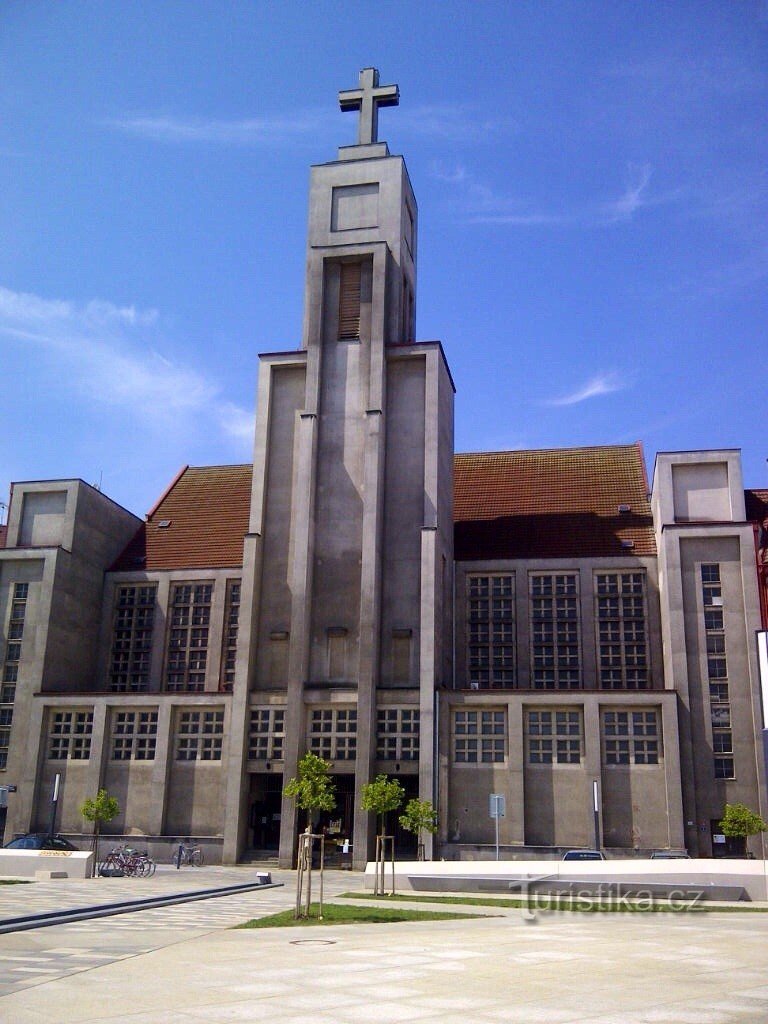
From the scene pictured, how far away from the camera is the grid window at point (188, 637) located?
5522 cm

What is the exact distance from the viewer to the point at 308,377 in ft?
170

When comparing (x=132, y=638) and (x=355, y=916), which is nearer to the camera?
(x=355, y=916)

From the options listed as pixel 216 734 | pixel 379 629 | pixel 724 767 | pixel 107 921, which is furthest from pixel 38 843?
pixel 724 767

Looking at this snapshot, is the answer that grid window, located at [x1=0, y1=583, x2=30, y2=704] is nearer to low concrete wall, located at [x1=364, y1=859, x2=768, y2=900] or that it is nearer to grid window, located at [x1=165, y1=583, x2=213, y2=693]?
grid window, located at [x1=165, y1=583, x2=213, y2=693]

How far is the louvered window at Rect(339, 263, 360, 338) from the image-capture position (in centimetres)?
5303

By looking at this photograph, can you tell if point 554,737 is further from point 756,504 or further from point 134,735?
point 134,735

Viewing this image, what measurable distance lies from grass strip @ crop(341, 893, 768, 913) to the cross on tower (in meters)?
41.9

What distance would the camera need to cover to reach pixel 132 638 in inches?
2232

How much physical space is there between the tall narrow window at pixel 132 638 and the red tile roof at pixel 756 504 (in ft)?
110

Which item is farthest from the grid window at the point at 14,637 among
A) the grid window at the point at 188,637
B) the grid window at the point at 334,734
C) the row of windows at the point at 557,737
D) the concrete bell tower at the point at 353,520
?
the row of windows at the point at 557,737

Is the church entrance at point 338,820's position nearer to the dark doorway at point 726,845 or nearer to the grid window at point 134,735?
the grid window at point 134,735

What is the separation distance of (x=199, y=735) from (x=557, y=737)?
17.1 metres

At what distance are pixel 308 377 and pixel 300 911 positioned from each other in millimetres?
33395

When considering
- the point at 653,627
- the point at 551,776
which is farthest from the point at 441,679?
the point at 653,627
